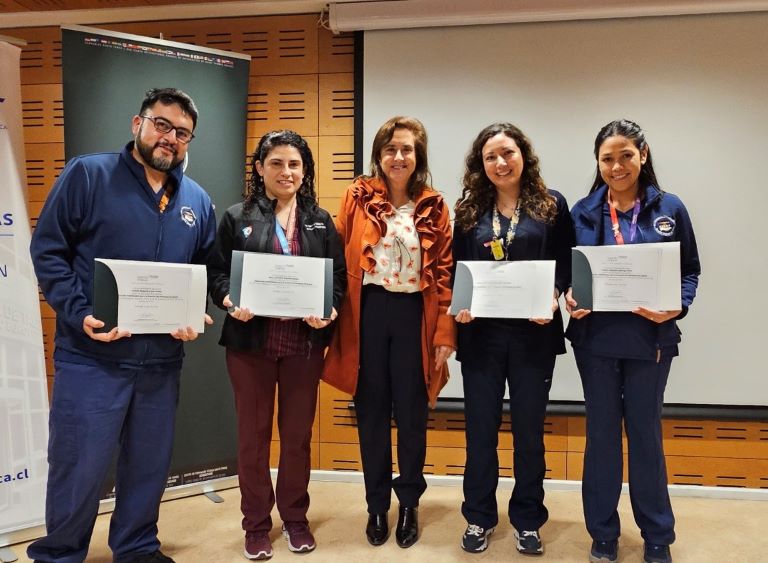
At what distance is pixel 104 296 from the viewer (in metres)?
2.01

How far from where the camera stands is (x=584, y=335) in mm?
2340


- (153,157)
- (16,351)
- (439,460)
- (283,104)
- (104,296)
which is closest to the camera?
(104,296)

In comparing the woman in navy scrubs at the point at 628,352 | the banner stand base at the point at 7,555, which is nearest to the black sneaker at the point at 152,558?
the banner stand base at the point at 7,555

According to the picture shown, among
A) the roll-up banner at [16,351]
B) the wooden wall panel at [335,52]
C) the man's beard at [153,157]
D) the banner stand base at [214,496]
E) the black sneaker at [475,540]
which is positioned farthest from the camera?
the wooden wall panel at [335,52]

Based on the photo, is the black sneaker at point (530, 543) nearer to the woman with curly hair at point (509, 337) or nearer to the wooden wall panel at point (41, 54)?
the woman with curly hair at point (509, 337)

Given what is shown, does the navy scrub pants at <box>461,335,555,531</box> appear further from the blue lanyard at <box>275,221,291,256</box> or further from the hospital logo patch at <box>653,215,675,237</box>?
the blue lanyard at <box>275,221,291,256</box>

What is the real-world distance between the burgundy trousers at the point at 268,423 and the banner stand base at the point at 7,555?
Result: 1.06 meters

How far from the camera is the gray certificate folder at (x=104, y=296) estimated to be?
2.01 metres

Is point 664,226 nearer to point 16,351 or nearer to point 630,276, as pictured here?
point 630,276

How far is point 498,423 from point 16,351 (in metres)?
2.23

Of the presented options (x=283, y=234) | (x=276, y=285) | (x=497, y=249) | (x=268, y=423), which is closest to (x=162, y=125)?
(x=283, y=234)

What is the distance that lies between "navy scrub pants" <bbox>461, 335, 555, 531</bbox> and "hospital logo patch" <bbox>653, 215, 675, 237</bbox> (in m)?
0.66

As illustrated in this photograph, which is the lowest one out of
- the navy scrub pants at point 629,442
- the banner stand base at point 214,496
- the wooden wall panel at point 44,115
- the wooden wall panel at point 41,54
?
the banner stand base at point 214,496

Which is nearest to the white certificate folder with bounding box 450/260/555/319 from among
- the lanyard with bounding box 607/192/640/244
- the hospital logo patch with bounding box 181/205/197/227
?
the lanyard with bounding box 607/192/640/244
